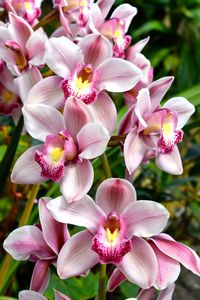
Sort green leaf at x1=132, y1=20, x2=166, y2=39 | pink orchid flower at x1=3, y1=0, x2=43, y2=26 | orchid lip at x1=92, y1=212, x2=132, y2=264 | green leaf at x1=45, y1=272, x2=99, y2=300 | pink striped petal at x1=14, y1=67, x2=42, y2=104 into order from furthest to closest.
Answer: green leaf at x1=132, y1=20, x2=166, y2=39 → green leaf at x1=45, y1=272, x2=99, y2=300 → pink orchid flower at x1=3, y1=0, x2=43, y2=26 → pink striped petal at x1=14, y1=67, x2=42, y2=104 → orchid lip at x1=92, y1=212, x2=132, y2=264

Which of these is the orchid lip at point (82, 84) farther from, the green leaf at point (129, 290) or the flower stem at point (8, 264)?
the green leaf at point (129, 290)

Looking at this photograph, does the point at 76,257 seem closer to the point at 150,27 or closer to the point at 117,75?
the point at 117,75

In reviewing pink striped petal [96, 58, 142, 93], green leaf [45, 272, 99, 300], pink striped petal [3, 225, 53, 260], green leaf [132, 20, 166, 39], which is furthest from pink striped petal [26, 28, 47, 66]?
green leaf [132, 20, 166, 39]

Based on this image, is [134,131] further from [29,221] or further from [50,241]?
[29,221]

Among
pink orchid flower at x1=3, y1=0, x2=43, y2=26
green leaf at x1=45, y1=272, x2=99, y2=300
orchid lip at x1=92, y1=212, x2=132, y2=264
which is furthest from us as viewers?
green leaf at x1=45, y1=272, x2=99, y2=300

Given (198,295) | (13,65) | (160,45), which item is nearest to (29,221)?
(13,65)

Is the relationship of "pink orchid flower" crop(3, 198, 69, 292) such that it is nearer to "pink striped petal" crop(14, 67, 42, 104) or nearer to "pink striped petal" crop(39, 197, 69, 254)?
"pink striped petal" crop(39, 197, 69, 254)

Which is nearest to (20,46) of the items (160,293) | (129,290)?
(160,293)

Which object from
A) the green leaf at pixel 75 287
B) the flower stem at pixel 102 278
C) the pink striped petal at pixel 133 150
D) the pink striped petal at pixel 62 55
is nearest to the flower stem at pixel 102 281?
the flower stem at pixel 102 278

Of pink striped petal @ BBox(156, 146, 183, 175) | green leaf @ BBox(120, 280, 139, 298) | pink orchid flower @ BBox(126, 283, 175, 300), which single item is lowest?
green leaf @ BBox(120, 280, 139, 298)
